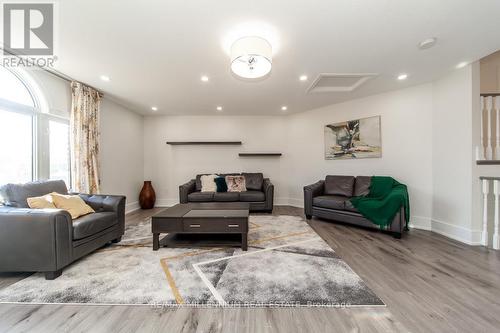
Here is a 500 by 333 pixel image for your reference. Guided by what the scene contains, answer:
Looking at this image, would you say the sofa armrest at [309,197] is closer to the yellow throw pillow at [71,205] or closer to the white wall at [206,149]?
the white wall at [206,149]

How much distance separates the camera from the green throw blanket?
113 inches

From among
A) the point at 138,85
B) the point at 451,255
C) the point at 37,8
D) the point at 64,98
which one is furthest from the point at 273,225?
the point at 64,98

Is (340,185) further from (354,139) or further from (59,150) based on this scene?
(59,150)

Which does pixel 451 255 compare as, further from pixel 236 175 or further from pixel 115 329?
pixel 236 175

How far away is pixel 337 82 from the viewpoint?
351cm

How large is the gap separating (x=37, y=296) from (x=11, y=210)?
36.7 inches

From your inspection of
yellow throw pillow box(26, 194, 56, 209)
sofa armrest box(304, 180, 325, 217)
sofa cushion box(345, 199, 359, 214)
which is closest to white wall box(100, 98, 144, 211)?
yellow throw pillow box(26, 194, 56, 209)

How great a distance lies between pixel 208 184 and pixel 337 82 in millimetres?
3548

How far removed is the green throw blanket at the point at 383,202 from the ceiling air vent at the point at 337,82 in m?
1.83

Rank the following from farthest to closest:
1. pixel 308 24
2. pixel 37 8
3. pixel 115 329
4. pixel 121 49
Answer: pixel 121 49
pixel 308 24
pixel 37 8
pixel 115 329

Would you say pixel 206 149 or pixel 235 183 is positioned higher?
pixel 206 149

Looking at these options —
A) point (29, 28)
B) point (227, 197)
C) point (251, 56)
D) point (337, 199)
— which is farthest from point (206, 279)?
point (29, 28)

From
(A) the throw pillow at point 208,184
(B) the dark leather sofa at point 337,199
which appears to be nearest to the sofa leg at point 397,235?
(B) the dark leather sofa at point 337,199

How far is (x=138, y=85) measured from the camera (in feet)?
10.9
